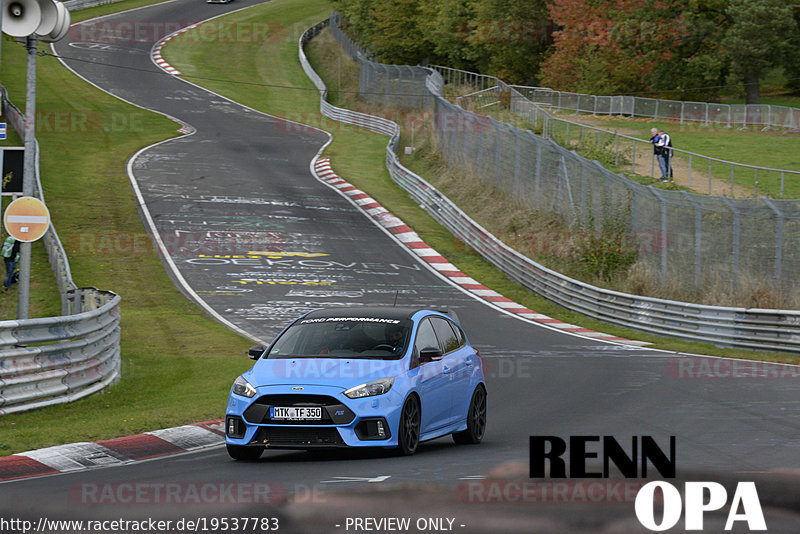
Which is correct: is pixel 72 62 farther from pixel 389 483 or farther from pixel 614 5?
pixel 389 483

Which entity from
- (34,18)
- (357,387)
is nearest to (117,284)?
(34,18)

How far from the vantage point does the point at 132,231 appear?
3512 centimetres

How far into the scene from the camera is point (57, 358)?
48.8 ft

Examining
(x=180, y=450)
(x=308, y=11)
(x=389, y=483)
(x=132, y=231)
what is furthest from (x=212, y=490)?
(x=308, y=11)

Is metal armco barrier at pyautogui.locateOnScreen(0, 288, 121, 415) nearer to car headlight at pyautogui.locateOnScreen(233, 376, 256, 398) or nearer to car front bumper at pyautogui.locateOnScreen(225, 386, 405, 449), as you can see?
car headlight at pyautogui.locateOnScreen(233, 376, 256, 398)

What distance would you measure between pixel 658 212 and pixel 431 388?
17167mm

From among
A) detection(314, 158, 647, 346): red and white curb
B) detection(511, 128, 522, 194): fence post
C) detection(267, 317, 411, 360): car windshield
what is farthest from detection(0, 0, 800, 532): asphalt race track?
detection(511, 128, 522, 194): fence post

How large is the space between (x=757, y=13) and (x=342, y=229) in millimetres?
37238

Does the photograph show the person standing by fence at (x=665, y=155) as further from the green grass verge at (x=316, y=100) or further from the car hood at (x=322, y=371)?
the car hood at (x=322, y=371)

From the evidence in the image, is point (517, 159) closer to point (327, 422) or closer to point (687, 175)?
point (687, 175)

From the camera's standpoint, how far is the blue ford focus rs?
34.4 ft

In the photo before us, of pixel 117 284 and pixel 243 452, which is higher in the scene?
pixel 243 452

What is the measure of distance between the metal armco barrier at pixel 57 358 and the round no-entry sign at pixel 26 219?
1267 mm

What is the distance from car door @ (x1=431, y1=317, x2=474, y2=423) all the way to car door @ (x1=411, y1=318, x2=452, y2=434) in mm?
90
